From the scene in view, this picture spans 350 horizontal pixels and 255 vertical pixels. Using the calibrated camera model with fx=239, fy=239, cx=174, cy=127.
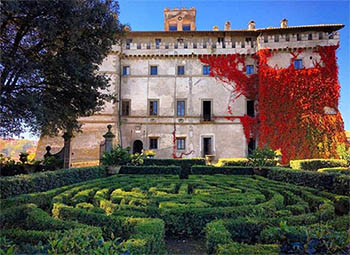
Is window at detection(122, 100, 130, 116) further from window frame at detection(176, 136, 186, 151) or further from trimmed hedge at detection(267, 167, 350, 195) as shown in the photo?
trimmed hedge at detection(267, 167, 350, 195)

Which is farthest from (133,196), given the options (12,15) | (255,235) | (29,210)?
(12,15)

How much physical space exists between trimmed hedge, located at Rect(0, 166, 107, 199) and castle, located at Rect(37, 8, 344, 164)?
13780 millimetres

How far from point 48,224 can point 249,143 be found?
74.3 ft

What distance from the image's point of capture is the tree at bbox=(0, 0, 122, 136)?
9719mm

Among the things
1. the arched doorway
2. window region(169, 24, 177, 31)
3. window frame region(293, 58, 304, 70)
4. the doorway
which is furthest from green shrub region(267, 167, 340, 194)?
window region(169, 24, 177, 31)

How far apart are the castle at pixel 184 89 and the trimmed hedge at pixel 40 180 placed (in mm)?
13780

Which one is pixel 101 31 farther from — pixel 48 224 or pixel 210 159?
pixel 210 159

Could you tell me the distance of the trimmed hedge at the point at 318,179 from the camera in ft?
21.1

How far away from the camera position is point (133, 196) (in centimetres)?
580

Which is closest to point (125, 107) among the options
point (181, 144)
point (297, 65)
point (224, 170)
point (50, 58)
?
point (181, 144)

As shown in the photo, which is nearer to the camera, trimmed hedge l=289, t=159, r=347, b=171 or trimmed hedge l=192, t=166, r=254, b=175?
trimmed hedge l=192, t=166, r=254, b=175

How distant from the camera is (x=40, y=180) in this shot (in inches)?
282

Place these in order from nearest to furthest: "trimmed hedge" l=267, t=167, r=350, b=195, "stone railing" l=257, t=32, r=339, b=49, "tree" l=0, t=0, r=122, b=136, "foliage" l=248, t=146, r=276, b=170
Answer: "trimmed hedge" l=267, t=167, r=350, b=195, "tree" l=0, t=0, r=122, b=136, "foliage" l=248, t=146, r=276, b=170, "stone railing" l=257, t=32, r=339, b=49

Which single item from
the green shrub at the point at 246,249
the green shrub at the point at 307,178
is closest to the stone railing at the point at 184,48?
the green shrub at the point at 307,178
